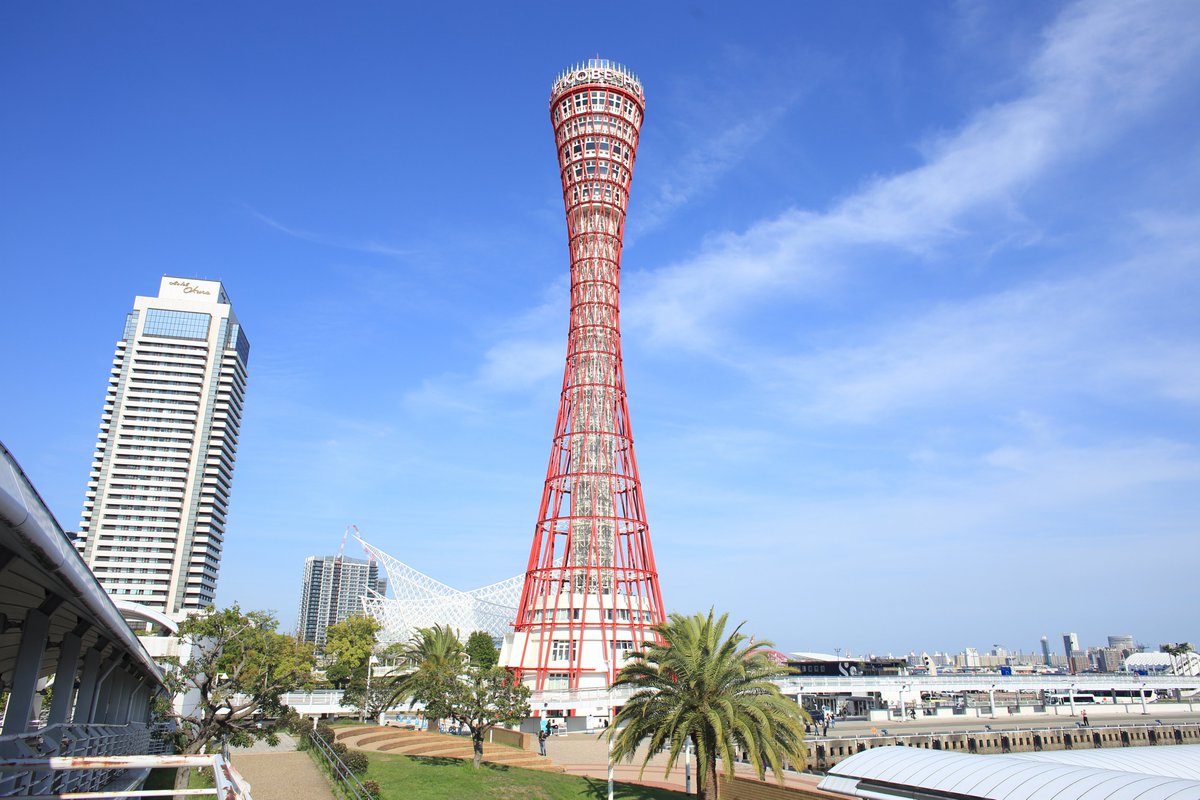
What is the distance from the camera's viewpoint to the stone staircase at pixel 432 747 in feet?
109

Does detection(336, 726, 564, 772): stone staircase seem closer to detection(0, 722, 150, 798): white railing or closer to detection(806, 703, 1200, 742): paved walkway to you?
detection(0, 722, 150, 798): white railing

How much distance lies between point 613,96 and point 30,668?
53.7m

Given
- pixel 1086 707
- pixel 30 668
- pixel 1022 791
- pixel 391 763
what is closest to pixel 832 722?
pixel 1086 707

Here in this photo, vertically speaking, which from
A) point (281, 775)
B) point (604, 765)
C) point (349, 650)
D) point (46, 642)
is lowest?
point (604, 765)

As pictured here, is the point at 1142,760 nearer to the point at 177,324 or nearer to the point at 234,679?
the point at 234,679

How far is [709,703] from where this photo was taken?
23.4 m

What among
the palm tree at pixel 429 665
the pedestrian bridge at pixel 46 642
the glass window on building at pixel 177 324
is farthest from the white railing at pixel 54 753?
the glass window on building at pixel 177 324

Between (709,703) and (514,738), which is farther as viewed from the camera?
(514,738)

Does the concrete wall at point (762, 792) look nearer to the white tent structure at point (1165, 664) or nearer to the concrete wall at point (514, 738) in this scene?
the concrete wall at point (514, 738)

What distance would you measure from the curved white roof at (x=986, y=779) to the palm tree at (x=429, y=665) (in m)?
15.8

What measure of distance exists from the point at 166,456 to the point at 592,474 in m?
93.1

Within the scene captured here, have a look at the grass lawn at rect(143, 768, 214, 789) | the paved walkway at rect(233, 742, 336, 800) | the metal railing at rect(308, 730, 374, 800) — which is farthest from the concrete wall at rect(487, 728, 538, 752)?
the grass lawn at rect(143, 768, 214, 789)

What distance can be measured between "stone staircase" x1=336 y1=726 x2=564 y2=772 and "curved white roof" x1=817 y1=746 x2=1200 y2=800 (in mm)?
15397

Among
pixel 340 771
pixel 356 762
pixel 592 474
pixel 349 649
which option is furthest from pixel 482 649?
pixel 340 771
